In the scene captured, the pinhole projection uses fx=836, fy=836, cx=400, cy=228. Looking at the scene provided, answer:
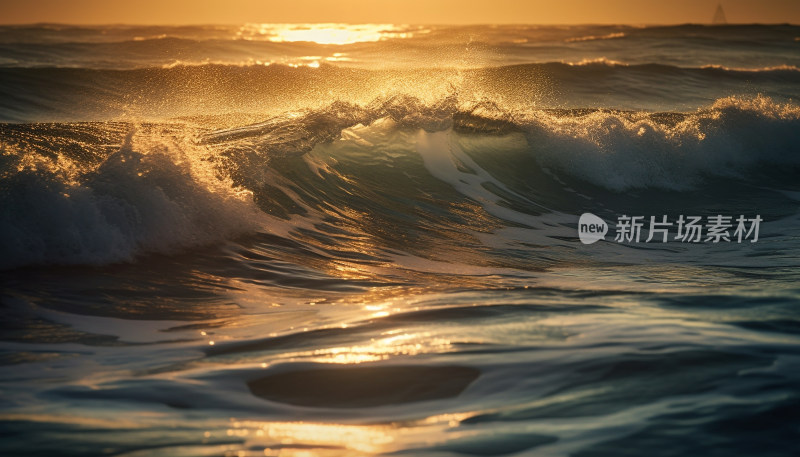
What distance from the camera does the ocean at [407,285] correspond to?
11.3ft

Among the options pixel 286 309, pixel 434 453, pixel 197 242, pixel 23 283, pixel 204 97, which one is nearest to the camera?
pixel 434 453

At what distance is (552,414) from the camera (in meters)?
3.47

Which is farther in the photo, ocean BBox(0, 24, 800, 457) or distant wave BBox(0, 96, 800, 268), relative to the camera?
distant wave BBox(0, 96, 800, 268)

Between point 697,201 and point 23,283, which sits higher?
point 697,201

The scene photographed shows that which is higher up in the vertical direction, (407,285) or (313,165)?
(313,165)

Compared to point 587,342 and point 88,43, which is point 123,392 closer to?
point 587,342

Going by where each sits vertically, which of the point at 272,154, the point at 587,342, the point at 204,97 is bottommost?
the point at 587,342

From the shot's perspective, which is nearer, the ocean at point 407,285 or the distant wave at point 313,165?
the ocean at point 407,285

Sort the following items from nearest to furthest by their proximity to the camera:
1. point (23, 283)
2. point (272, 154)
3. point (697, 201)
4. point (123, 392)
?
point (123, 392) → point (23, 283) → point (272, 154) → point (697, 201)

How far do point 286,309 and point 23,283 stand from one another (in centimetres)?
210

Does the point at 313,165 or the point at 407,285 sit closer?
the point at 407,285

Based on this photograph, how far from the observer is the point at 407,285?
21.8ft

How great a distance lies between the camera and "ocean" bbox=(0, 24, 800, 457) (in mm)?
3438

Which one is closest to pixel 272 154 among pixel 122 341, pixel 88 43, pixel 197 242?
pixel 197 242
